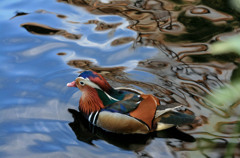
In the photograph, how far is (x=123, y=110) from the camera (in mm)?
4008

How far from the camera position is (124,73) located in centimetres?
517

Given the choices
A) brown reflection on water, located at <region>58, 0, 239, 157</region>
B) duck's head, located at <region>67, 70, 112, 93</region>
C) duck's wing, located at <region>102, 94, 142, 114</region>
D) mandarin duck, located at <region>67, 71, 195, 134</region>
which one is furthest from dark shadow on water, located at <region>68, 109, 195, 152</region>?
duck's head, located at <region>67, 70, 112, 93</region>

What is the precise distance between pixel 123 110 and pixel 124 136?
1.06ft

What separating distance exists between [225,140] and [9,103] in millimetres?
2770

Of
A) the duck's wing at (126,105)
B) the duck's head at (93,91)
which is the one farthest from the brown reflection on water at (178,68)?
the duck's head at (93,91)

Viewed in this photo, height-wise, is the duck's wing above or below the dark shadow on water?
above

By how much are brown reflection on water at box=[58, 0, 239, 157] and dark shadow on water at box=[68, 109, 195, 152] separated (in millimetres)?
172

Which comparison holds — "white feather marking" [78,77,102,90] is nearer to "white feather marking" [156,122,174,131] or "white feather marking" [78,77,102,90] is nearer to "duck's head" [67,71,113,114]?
"duck's head" [67,71,113,114]

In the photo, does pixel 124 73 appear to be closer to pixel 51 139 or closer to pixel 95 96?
pixel 95 96

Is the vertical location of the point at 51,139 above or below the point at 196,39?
below

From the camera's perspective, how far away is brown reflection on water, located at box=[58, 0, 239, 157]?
4.00m

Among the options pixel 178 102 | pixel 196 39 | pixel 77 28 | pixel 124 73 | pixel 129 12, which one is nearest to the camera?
pixel 178 102

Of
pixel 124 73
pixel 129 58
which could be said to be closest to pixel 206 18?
pixel 129 58

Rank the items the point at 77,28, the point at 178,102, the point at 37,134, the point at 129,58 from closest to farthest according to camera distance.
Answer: the point at 37,134 < the point at 178,102 < the point at 129,58 < the point at 77,28
